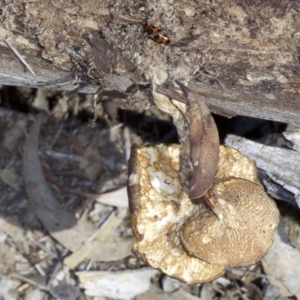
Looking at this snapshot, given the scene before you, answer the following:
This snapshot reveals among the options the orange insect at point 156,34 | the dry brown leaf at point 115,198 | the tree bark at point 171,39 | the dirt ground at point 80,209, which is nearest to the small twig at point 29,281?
the dirt ground at point 80,209

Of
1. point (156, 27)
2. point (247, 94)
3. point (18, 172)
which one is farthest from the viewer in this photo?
point (18, 172)

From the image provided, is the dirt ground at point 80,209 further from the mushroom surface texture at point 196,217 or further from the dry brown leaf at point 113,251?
the mushroom surface texture at point 196,217

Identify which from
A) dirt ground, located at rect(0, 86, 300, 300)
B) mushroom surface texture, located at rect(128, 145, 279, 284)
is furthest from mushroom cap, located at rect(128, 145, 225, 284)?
dirt ground, located at rect(0, 86, 300, 300)

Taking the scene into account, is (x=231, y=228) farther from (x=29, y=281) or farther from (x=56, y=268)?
(x=29, y=281)

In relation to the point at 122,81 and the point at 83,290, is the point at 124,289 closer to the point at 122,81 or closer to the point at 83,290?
the point at 83,290

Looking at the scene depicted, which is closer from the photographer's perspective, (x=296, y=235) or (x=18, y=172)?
(x=296, y=235)

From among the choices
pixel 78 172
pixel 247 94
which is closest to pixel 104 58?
pixel 247 94

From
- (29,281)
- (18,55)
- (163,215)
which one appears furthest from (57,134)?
(163,215)
